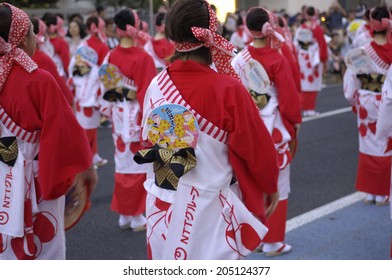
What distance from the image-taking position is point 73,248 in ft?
16.9

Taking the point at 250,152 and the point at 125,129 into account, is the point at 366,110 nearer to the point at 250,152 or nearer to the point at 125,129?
the point at 125,129

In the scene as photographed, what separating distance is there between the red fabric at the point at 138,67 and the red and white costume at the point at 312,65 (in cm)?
645

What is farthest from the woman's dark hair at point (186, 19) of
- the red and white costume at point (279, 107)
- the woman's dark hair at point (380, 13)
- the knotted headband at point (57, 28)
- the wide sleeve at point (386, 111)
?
the knotted headband at point (57, 28)

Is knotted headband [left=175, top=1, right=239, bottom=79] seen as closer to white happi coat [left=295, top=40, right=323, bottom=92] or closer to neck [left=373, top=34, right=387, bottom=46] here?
neck [left=373, top=34, right=387, bottom=46]

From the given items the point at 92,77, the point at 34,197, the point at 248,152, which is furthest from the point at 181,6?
the point at 92,77

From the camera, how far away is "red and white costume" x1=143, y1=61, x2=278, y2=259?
2.78m

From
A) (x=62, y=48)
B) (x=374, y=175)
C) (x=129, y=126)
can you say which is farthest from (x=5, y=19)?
(x=62, y=48)

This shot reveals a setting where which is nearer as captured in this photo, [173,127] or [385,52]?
[173,127]

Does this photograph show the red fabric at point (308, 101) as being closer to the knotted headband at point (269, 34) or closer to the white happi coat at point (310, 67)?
the white happi coat at point (310, 67)

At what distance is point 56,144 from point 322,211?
11.0ft

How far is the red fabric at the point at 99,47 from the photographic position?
7.58 metres

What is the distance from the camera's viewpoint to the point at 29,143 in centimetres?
320

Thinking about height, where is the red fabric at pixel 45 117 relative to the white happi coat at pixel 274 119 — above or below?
above
